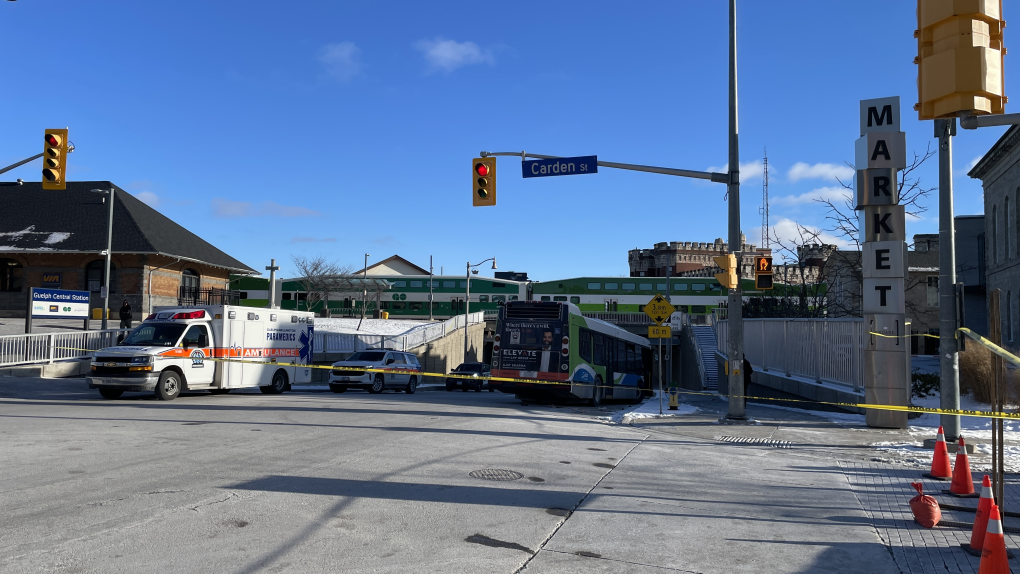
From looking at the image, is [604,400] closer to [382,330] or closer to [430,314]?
[382,330]

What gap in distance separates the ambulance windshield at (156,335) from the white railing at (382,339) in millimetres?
14078

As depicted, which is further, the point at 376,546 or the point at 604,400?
the point at 604,400

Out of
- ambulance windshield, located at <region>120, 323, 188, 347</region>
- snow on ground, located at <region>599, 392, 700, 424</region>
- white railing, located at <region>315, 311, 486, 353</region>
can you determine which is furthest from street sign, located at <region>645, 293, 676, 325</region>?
white railing, located at <region>315, 311, 486, 353</region>

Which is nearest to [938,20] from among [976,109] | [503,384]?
[976,109]

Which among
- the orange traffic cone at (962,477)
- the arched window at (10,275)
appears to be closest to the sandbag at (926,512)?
the orange traffic cone at (962,477)

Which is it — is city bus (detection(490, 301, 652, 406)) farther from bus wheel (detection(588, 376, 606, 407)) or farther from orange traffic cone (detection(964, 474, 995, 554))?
orange traffic cone (detection(964, 474, 995, 554))

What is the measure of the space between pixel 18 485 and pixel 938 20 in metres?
10.1

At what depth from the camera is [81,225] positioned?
4584cm

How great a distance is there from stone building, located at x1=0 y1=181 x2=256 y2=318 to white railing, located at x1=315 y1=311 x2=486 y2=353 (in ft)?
47.4

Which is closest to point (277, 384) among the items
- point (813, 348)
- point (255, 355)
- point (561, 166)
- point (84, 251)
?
point (255, 355)

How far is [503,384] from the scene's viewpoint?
70.7 feet

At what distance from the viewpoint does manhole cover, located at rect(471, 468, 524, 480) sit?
865 centimetres

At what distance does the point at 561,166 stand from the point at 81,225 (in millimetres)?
39202

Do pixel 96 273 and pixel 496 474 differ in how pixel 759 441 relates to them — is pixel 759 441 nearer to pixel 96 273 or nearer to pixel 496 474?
pixel 496 474
